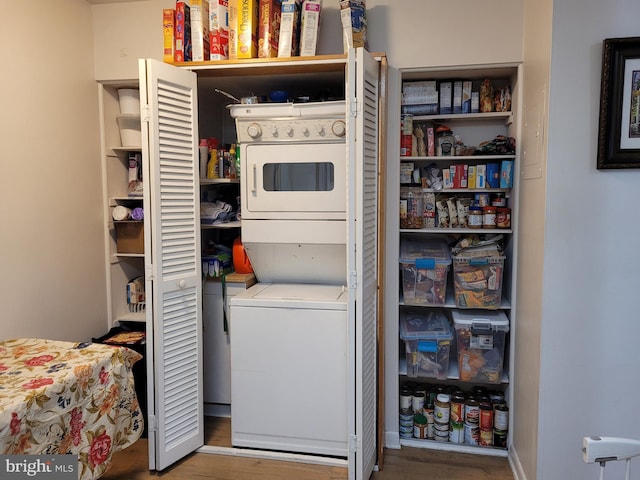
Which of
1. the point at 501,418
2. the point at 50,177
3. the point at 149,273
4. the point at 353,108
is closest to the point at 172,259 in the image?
the point at 149,273

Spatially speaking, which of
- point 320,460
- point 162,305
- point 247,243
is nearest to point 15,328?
point 162,305

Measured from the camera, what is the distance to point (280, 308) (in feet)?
7.61

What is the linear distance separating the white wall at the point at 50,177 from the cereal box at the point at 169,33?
539 millimetres

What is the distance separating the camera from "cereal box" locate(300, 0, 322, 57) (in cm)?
220

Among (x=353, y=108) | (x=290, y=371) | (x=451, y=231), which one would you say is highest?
(x=353, y=108)

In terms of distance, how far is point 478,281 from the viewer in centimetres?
242

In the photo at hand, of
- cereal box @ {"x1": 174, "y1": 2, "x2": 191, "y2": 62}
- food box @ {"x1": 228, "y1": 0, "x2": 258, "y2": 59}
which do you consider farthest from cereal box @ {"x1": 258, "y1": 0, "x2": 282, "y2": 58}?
cereal box @ {"x1": 174, "y1": 2, "x2": 191, "y2": 62}

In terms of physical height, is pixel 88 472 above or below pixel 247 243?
below

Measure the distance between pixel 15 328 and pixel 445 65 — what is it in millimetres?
2412

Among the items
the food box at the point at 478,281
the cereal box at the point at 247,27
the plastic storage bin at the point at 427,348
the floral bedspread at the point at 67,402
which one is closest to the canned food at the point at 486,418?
the plastic storage bin at the point at 427,348

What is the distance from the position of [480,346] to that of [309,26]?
1.84 m

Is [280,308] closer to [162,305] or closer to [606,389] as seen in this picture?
[162,305]

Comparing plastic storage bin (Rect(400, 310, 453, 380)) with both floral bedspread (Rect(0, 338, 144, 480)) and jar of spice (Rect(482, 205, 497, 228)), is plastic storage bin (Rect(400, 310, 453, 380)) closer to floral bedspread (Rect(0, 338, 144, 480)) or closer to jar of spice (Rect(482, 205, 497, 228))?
jar of spice (Rect(482, 205, 497, 228))

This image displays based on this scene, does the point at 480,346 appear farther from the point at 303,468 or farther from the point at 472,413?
the point at 303,468
